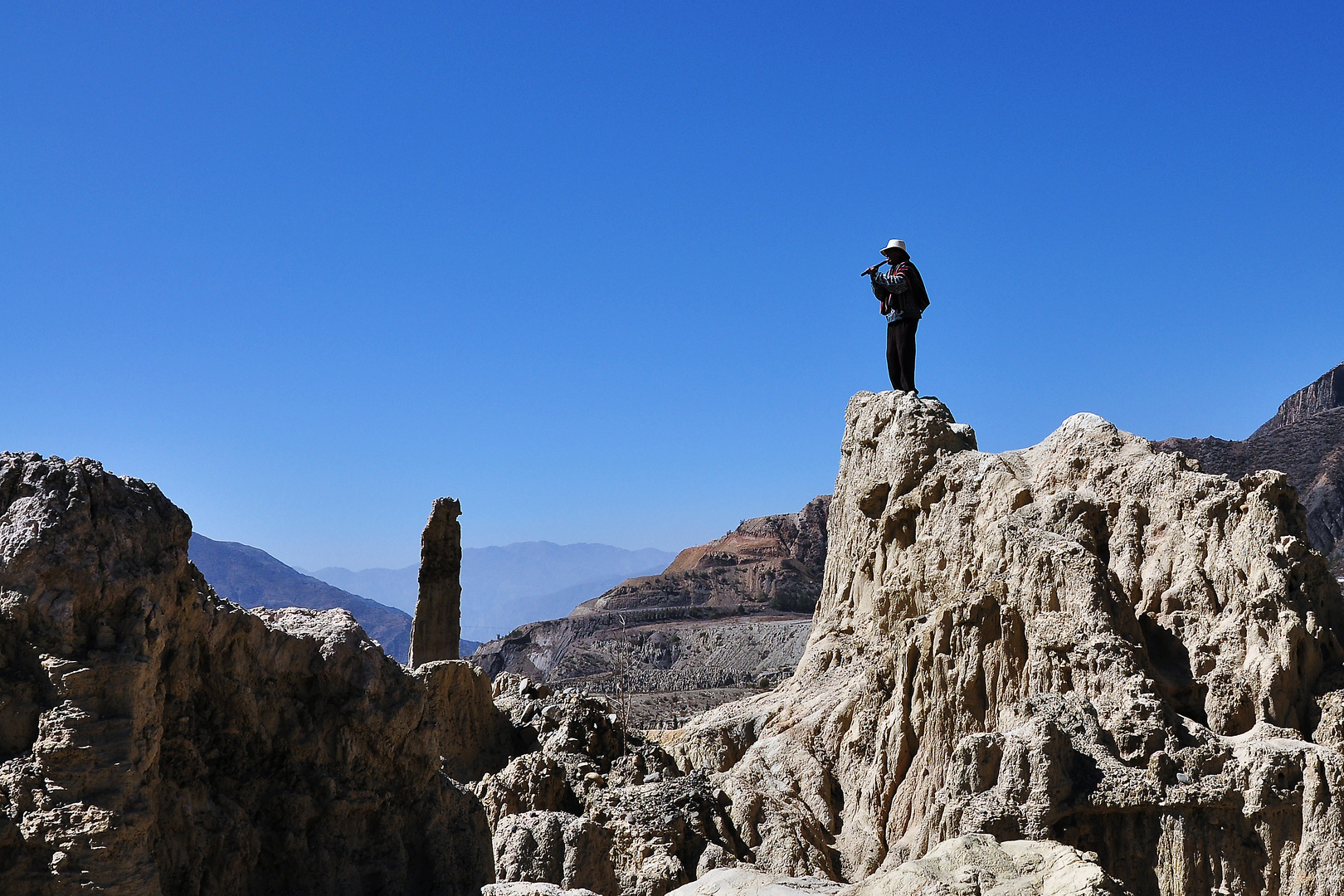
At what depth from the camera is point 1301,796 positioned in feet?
38.2

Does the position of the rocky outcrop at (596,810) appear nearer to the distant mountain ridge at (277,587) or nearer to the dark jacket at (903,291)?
the dark jacket at (903,291)

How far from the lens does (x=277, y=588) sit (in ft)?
579

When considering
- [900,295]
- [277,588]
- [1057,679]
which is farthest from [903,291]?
[277,588]

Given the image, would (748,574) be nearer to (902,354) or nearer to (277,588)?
(902,354)

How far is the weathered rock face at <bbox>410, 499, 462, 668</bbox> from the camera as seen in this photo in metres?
20.3

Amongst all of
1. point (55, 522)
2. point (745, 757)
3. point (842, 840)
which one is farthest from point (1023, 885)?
point (745, 757)

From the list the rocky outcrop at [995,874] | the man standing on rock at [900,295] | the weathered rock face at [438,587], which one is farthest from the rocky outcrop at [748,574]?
the rocky outcrop at [995,874]

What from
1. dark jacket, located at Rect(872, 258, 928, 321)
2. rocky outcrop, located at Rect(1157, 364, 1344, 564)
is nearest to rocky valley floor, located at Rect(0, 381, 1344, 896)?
dark jacket, located at Rect(872, 258, 928, 321)

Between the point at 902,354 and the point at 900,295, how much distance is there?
3.45ft

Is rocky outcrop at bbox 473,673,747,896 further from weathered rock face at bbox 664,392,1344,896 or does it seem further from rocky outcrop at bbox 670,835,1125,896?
rocky outcrop at bbox 670,835,1125,896

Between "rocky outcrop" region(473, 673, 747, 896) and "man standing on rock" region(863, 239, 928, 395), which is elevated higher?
"man standing on rock" region(863, 239, 928, 395)

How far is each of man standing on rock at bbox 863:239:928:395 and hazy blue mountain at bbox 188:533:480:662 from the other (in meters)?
131

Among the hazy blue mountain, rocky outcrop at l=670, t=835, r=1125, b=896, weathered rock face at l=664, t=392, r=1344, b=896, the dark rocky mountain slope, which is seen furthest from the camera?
the hazy blue mountain

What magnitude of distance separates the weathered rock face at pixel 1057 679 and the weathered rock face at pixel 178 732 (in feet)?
13.9
